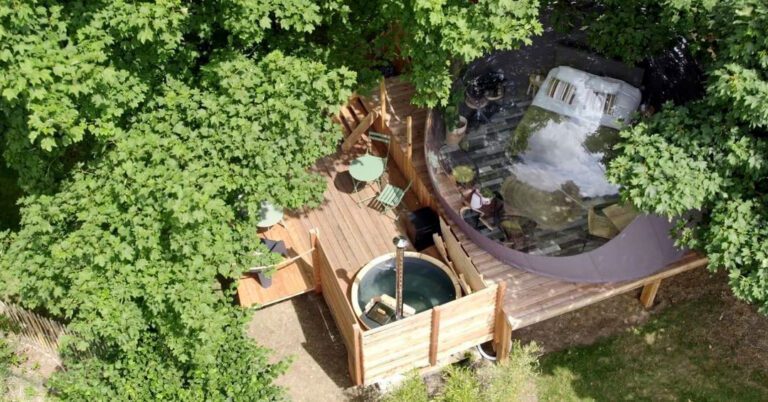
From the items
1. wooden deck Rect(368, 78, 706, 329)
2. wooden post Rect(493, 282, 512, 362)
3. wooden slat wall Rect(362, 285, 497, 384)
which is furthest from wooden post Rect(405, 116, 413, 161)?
wooden slat wall Rect(362, 285, 497, 384)

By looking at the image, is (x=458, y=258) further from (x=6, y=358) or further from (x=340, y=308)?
(x=6, y=358)

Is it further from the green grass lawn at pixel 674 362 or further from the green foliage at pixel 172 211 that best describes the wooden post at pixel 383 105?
the green grass lawn at pixel 674 362

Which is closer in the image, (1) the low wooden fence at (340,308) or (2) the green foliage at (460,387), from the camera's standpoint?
(2) the green foliage at (460,387)

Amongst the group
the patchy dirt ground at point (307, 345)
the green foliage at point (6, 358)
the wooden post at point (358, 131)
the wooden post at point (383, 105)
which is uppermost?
the wooden post at point (383, 105)

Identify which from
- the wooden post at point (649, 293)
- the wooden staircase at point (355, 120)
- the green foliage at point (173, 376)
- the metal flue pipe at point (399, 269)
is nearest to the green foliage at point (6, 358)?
the green foliage at point (173, 376)

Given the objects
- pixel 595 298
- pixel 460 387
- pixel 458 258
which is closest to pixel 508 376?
pixel 460 387

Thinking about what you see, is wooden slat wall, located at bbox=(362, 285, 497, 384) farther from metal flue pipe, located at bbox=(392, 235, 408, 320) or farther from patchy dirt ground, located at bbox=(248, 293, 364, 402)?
patchy dirt ground, located at bbox=(248, 293, 364, 402)

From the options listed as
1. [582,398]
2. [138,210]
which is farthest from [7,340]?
[582,398]
